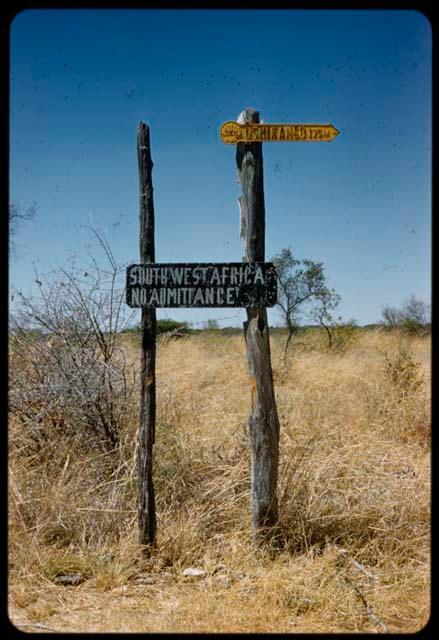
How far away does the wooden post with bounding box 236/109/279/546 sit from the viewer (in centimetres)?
436

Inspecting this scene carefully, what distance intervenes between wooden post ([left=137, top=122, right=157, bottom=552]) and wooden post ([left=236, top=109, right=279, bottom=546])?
25.6 inches

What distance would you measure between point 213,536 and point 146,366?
4.31ft

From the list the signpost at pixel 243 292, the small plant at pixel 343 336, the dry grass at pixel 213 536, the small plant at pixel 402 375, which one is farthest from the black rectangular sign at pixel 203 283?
the small plant at pixel 343 336

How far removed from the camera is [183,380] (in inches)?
380

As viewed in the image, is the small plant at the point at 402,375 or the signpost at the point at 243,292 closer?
the signpost at the point at 243,292

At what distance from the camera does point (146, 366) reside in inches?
172

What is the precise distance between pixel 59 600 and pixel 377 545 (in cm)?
217

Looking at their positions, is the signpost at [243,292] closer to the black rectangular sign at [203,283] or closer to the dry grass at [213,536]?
the black rectangular sign at [203,283]

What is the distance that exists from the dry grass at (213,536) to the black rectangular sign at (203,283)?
1.46m

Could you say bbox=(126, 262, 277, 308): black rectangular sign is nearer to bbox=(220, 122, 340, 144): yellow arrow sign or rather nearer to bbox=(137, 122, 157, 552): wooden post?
bbox=(137, 122, 157, 552): wooden post

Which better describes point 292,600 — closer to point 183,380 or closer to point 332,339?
point 183,380

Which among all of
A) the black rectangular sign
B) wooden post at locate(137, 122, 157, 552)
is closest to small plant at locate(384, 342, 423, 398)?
the black rectangular sign

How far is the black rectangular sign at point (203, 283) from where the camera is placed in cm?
425

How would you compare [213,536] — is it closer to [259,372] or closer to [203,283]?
[259,372]
